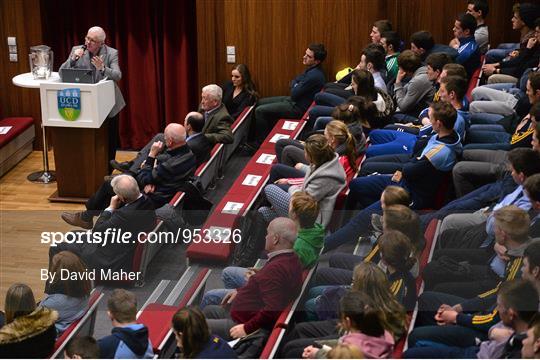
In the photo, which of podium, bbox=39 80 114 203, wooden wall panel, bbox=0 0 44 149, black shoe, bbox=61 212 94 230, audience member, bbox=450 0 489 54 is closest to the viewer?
black shoe, bbox=61 212 94 230

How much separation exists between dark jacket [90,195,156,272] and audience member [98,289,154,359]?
1.27 meters

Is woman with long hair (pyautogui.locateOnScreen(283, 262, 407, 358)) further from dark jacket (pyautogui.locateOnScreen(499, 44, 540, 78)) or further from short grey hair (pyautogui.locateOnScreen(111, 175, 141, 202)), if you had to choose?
dark jacket (pyautogui.locateOnScreen(499, 44, 540, 78))

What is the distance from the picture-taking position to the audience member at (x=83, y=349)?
3391 mm

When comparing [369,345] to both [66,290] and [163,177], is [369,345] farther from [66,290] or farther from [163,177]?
[163,177]

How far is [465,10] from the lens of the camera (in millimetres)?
7031

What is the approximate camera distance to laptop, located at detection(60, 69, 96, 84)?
6.25m

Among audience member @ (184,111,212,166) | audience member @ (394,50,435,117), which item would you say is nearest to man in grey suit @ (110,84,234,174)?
audience member @ (184,111,212,166)

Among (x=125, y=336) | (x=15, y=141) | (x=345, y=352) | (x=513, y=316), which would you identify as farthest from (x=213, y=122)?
(x=345, y=352)

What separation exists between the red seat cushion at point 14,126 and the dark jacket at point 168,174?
213 centimetres

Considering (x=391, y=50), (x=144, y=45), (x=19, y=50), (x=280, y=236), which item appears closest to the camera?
(x=280, y=236)

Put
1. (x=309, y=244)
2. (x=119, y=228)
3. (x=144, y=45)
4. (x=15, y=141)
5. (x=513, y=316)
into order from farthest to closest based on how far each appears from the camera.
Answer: (x=144, y=45)
(x=15, y=141)
(x=119, y=228)
(x=309, y=244)
(x=513, y=316)

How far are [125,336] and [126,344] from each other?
0.03 meters

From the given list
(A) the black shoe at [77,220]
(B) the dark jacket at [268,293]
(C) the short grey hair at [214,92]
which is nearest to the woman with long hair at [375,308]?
(B) the dark jacket at [268,293]

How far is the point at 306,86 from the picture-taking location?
6.92 m
